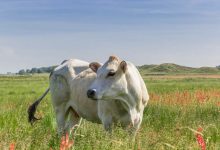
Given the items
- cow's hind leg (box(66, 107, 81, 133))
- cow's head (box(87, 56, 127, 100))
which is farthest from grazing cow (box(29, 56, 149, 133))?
cow's hind leg (box(66, 107, 81, 133))

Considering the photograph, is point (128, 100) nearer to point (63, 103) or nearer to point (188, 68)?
point (63, 103)

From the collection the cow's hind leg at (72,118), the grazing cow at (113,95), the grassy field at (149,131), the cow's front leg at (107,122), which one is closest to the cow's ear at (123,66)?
the grazing cow at (113,95)

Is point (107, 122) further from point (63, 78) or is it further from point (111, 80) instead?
point (63, 78)

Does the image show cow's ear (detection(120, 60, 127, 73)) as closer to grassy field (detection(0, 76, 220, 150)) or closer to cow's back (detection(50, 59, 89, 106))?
grassy field (detection(0, 76, 220, 150))

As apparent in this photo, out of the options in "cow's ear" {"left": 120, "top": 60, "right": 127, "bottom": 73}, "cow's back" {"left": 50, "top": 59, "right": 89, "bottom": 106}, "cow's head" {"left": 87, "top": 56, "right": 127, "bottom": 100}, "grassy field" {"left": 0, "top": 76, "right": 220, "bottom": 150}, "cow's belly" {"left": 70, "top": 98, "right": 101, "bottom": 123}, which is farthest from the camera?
"cow's back" {"left": 50, "top": 59, "right": 89, "bottom": 106}

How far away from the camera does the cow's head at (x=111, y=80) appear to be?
25.0 feet

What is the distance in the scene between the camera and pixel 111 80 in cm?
774

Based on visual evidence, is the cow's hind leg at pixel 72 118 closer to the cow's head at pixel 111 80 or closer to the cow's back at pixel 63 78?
the cow's back at pixel 63 78

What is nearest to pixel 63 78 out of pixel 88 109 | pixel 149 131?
pixel 88 109

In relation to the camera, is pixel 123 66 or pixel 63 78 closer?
pixel 123 66

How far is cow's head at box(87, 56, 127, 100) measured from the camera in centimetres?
761

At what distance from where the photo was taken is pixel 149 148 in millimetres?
5949

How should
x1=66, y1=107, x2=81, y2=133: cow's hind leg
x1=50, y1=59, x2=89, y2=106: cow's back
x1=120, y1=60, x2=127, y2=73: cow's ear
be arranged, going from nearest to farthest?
x1=120, y1=60, x2=127, y2=73: cow's ear → x1=50, y1=59, x2=89, y2=106: cow's back → x1=66, y1=107, x2=81, y2=133: cow's hind leg

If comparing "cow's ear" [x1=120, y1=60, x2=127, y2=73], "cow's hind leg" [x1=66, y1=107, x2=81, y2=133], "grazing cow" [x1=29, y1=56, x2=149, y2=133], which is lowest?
"cow's hind leg" [x1=66, y1=107, x2=81, y2=133]
